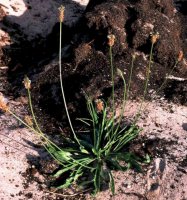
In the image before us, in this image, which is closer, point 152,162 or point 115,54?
point 152,162

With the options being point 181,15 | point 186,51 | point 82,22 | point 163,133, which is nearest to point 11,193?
point 163,133

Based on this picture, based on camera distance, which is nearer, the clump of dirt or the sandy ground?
the sandy ground

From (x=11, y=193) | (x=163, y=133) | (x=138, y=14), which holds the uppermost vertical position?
(x=138, y=14)

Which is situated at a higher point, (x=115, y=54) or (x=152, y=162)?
(x=115, y=54)

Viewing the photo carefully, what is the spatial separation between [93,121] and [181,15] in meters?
4.19

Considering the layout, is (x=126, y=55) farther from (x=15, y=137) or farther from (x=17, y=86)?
(x=15, y=137)

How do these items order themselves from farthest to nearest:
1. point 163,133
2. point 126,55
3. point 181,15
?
point 181,15
point 126,55
point 163,133

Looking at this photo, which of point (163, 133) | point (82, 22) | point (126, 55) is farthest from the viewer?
point (82, 22)

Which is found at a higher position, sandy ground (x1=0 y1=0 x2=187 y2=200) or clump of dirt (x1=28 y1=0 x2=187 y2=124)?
clump of dirt (x1=28 y1=0 x2=187 y2=124)

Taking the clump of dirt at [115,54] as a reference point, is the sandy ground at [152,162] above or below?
below

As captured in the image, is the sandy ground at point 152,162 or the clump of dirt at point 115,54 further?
the clump of dirt at point 115,54

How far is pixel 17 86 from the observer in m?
6.51

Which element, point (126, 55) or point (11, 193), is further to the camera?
point (126, 55)

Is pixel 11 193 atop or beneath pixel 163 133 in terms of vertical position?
beneath
